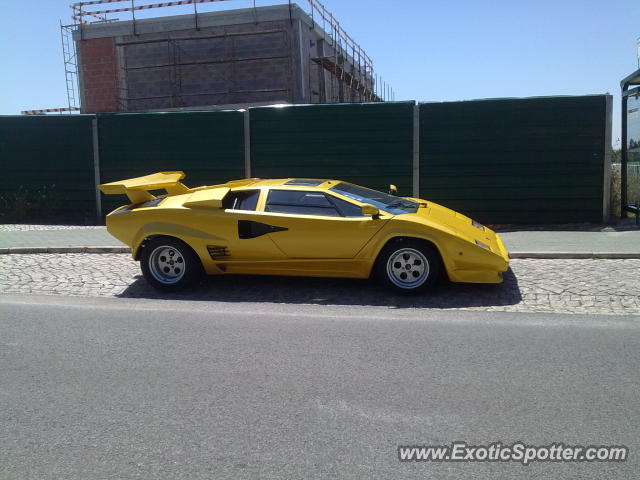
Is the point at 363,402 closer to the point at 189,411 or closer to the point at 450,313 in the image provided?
the point at 189,411

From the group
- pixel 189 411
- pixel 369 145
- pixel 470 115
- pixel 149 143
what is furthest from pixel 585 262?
pixel 149 143

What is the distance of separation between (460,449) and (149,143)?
11.0 metres

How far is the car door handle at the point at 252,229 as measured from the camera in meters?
7.41

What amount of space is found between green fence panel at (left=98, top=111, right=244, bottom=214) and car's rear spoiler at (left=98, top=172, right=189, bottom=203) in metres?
3.80

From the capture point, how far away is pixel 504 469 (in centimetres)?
324

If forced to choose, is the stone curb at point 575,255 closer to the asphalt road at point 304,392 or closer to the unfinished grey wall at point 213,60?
the asphalt road at point 304,392

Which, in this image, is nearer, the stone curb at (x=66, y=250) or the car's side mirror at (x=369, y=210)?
the car's side mirror at (x=369, y=210)

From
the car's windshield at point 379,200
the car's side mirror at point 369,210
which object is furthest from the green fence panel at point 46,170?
the car's side mirror at point 369,210

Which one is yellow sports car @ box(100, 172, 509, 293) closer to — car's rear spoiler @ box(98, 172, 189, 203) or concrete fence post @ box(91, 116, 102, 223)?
car's rear spoiler @ box(98, 172, 189, 203)

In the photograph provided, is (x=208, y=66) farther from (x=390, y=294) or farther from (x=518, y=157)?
(x=390, y=294)

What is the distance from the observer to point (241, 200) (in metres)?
7.74

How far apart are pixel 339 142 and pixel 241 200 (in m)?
4.84

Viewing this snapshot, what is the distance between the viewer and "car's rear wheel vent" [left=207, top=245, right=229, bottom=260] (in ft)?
24.8

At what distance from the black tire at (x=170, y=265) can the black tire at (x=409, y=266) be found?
7.88ft
